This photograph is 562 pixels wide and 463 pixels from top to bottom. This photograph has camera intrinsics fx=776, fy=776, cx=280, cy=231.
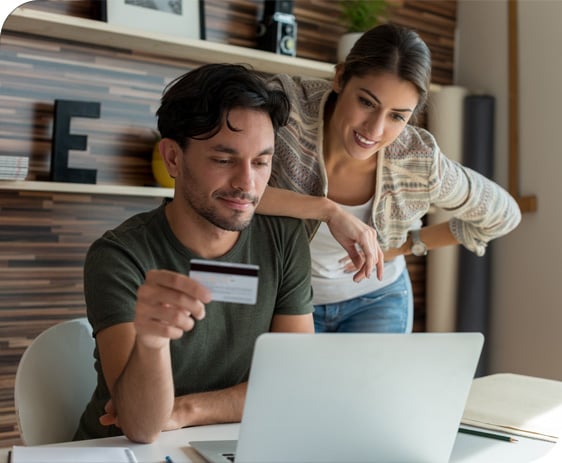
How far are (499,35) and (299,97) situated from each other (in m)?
2.06

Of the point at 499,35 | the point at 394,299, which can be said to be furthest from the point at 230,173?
the point at 499,35

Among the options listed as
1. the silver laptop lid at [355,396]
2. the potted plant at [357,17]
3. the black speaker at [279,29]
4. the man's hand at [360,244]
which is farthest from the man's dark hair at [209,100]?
the potted plant at [357,17]

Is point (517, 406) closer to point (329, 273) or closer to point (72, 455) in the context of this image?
point (329, 273)

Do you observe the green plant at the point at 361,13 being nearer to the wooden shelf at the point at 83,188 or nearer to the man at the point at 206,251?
the wooden shelf at the point at 83,188

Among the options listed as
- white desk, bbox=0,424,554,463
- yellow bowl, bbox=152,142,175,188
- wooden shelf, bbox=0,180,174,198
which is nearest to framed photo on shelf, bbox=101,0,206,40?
yellow bowl, bbox=152,142,175,188

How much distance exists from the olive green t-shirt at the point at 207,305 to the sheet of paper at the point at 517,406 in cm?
40

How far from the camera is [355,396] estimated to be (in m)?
1.00

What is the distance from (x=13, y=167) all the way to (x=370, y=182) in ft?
4.02

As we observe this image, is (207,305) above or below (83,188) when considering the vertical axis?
below

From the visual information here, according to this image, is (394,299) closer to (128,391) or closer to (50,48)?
(128,391)

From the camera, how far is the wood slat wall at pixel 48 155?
270 centimetres

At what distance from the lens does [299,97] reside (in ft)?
6.24

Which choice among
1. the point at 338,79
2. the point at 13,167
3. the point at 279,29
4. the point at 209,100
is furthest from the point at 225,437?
the point at 279,29

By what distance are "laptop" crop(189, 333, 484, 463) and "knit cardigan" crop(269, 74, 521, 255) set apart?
2.71 ft
